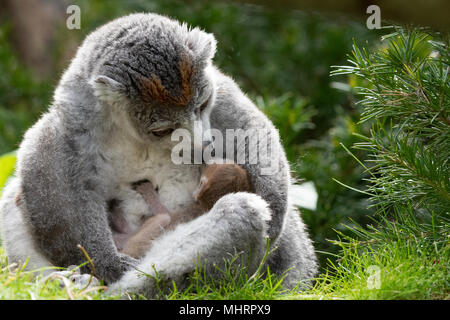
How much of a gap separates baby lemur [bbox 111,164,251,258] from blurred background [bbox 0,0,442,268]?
8.35 ft

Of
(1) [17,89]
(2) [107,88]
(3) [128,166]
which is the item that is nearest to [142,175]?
(3) [128,166]

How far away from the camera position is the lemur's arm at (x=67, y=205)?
4590mm

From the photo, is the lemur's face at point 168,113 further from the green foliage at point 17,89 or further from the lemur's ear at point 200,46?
the green foliage at point 17,89

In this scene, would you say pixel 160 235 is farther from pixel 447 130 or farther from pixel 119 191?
pixel 447 130

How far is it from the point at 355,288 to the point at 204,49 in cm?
215

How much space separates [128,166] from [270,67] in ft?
20.8

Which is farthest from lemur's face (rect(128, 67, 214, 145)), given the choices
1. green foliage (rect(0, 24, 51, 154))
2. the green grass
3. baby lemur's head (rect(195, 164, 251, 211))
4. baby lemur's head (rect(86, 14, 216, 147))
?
Answer: green foliage (rect(0, 24, 51, 154))

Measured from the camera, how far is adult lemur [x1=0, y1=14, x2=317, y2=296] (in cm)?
448

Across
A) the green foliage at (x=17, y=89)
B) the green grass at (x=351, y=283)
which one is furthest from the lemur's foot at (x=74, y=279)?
the green foliage at (x=17, y=89)

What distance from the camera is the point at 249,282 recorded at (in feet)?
14.8

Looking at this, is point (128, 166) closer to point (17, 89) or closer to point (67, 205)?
point (67, 205)

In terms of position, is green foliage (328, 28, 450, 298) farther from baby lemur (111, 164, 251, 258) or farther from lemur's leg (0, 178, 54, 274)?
lemur's leg (0, 178, 54, 274)
